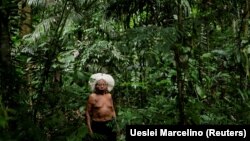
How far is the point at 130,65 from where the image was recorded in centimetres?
714

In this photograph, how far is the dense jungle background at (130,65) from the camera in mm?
3166

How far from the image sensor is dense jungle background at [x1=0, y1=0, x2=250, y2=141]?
10.4 feet

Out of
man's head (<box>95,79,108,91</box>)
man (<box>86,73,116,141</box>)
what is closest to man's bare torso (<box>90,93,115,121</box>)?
man (<box>86,73,116,141</box>)

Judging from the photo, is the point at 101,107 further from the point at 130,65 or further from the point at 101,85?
the point at 130,65

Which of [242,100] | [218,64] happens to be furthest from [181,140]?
[218,64]

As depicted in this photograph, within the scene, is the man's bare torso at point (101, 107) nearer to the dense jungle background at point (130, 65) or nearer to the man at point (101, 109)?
the man at point (101, 109)

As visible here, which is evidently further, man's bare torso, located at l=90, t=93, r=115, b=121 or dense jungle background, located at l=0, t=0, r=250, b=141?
man's bare torso, located at l=90, t=93, r=115, b=121

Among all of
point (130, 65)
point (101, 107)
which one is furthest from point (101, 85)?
point (130, 65)

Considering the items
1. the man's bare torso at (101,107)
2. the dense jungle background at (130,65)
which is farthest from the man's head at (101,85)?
the dense jungle background at (130,65)

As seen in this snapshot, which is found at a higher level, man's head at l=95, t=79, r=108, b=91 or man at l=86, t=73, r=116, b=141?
man's head at l=95, t=79, r=108, b=91

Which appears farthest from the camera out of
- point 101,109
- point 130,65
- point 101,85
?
point 130,65

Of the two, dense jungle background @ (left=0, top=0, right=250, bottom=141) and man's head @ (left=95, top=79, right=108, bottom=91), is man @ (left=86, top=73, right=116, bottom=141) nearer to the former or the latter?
man's head @ (left=95, top=79, right=108, bottom=91)

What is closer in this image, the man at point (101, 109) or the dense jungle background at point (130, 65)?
the dense jungle background at point (130, 65)

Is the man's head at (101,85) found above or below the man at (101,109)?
above
